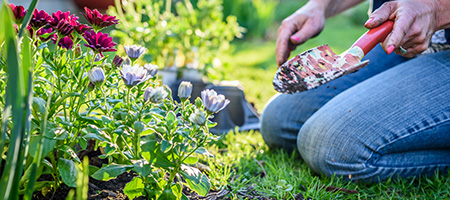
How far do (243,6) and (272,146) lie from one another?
309 cm

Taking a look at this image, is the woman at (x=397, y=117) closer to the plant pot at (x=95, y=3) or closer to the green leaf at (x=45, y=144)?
the green leaf at (x=45, y=144)

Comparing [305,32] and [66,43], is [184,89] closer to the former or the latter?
[66,43]

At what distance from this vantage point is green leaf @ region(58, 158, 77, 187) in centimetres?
92

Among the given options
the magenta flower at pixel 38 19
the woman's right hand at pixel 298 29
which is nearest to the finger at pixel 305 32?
the woman's right hand at pixel 298 29

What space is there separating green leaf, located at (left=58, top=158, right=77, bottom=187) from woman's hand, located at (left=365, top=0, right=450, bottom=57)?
81 cm

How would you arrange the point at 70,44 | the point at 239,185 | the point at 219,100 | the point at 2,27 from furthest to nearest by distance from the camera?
the point at 239,185 < the point at 70,44 < the point at 219,100 < the point at 2,27

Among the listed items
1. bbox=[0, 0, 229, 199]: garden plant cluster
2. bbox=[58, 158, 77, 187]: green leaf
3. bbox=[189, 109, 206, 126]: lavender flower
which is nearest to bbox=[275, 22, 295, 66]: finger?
bbox=[0, 0, 229, 199]: garden plant cluster

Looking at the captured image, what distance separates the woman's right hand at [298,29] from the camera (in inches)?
63.1

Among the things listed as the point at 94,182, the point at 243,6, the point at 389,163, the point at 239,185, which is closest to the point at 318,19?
the point at 389,163

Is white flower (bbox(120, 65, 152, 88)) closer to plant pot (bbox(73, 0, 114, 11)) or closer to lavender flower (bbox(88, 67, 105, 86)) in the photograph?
lavender flower (bbox(88, 67, 105, 86))

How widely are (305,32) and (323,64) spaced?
1.47 feet

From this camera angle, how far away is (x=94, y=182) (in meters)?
1.14

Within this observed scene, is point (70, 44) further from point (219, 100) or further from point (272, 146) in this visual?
point (272, 146)

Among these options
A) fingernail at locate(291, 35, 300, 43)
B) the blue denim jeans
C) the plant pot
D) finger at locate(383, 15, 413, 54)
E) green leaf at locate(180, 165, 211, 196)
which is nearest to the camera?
green leaf at locate(180, 165, 211, 196)
